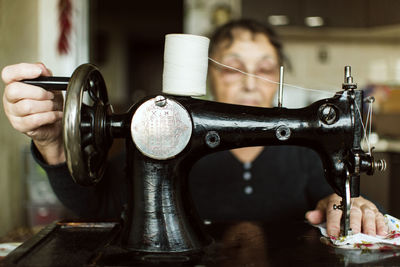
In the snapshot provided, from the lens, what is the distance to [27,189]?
3355 millimetres

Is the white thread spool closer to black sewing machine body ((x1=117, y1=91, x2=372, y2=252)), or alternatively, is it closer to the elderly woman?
black sewing machine body ((x1=117, y1=91, x2=372, y2=252))

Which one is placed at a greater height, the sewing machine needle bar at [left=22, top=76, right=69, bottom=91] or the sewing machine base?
the sewing machine needle bar at [left=22, top=76, right=69, bottom=91]

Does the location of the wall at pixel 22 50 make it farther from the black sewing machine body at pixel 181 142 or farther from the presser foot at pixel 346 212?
the presser foot at pixel 346 212

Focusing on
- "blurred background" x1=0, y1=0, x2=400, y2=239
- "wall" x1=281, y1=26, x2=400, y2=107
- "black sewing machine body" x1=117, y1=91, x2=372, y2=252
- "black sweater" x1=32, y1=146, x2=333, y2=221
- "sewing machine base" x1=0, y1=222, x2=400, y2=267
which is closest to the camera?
"sewing machine base" x1=0, y1=222, x2=400, y2=267

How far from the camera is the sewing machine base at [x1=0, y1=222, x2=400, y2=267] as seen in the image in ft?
2.75

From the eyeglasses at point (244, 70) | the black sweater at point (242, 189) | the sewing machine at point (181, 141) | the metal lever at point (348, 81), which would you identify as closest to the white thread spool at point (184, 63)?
the sewing machine at point (181, 141)

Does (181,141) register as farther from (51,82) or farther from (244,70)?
(244,70)

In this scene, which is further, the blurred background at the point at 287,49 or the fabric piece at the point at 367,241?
the blurred background at the point at 287,49

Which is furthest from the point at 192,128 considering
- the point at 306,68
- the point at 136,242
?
the point at 306,68

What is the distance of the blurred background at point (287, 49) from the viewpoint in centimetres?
333

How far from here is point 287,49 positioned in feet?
14.4

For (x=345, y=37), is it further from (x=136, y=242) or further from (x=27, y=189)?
(x=136, y=242)

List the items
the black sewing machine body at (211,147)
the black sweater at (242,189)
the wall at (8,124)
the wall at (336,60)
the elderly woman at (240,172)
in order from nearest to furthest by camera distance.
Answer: the black sewing machine body at (211,147) → the elderly woman at (240,172) → the black sweater at (242,189) → the wall at (8,124) → the wall at (336,60)

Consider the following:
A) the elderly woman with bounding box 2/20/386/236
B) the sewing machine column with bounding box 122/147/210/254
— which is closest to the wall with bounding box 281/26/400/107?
the elderly woman with bounding box 2/20/386/236
